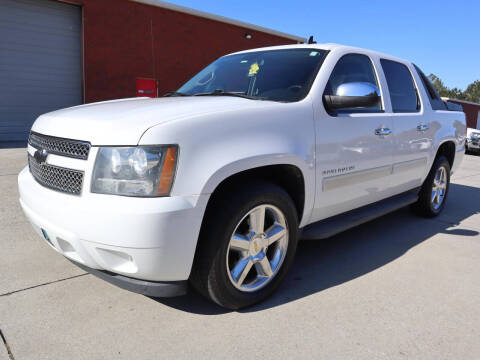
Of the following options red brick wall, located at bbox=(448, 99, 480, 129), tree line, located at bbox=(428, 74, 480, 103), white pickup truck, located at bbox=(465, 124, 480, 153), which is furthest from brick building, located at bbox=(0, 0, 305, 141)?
tree line, located at bbox=(428, 74, 480, 103)

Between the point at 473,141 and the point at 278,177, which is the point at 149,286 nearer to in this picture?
the point at 278,177

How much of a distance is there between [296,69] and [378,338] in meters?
1.95

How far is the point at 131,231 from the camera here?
1884mm

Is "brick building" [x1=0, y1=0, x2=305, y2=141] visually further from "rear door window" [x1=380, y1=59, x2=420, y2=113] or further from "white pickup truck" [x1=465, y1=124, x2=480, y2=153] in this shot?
"white pickup truck" [x1=465, y1=124, x2=480, y2=153]

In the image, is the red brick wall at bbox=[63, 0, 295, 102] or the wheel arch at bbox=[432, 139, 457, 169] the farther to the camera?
Answer: the red brick wall at bbox=[63, 0, 295, 102]

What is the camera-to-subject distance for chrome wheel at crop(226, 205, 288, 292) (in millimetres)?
2357

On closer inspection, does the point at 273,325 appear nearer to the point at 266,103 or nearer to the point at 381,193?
the point at 266,103

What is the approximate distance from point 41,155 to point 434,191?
4250 mm

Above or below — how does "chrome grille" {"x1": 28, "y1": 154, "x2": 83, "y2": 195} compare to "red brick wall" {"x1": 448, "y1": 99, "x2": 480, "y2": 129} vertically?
below

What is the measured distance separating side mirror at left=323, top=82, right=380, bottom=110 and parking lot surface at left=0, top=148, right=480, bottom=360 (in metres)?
1.30

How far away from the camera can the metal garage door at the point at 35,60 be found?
33.3 feet

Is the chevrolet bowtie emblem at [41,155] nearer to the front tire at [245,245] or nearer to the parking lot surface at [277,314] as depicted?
the parking lot surface at [277,314]

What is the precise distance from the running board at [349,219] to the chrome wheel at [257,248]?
312 mm

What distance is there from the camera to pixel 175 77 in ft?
43.7
